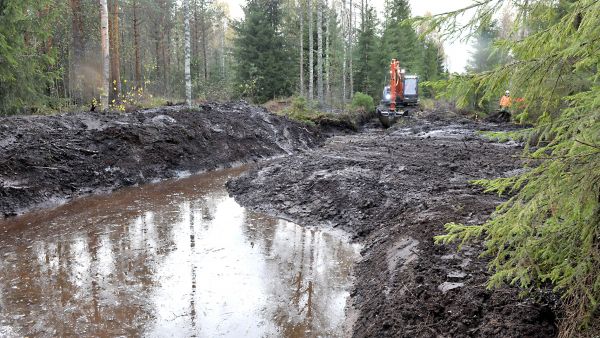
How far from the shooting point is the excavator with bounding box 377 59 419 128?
74.0 feet

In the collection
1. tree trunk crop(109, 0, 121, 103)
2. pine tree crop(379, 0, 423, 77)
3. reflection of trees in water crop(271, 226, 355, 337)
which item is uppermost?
pine tree crop(379, 0, 423, 77)

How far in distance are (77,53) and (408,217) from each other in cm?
2177

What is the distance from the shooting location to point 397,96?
78.8ft

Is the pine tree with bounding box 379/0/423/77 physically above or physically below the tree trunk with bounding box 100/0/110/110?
above

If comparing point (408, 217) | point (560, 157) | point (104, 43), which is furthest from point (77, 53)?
point (560, 157)

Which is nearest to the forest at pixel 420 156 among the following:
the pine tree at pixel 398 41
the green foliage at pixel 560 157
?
the green foliage at pixel 560 157

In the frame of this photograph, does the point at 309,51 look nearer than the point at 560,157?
No

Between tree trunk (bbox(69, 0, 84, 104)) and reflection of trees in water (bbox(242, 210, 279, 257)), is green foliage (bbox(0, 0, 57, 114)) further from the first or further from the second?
reflection of trees in water (bbox(242, 210, 279, 257))

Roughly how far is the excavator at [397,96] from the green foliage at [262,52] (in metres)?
6.87

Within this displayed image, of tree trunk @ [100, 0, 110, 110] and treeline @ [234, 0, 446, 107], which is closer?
tree trunk @ [100, 0, 110, 110]

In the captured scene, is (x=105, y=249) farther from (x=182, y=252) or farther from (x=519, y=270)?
(x=519, y=270)

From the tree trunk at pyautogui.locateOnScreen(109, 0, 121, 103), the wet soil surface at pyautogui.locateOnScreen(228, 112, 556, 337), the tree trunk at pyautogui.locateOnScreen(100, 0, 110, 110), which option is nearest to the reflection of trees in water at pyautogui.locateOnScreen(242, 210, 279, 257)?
the wet soil surface at pyautogui.locateOnScreen(228, 112, 556, 337)

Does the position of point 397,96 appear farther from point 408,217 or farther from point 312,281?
point 312,281

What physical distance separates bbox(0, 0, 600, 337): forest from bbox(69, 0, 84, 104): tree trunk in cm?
11
